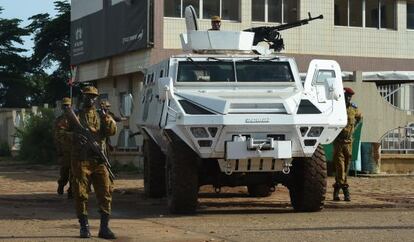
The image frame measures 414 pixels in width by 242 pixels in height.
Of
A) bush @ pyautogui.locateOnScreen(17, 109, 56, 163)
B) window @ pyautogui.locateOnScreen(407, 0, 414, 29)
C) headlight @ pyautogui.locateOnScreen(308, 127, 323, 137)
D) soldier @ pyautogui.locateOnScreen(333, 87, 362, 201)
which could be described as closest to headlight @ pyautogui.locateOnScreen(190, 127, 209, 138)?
headlight @ pyautogui.locateOnScreen(308, 127, 323, 137)

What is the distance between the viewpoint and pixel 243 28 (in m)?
28.4

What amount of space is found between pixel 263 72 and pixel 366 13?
19.6 m

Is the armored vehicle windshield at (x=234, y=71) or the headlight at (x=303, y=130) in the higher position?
the armored vehicle windshield at (x=234, y=71)

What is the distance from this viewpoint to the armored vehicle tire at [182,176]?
11.6m

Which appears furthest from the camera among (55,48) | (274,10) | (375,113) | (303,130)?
(55,48)

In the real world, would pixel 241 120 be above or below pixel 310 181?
above

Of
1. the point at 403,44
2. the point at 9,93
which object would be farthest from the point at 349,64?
the point at 9,93

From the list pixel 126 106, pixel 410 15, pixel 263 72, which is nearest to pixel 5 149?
pixel 410 15

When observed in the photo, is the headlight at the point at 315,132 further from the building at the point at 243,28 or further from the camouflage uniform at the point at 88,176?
the building at the point at 243,28

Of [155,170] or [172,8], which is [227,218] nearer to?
[155,170]

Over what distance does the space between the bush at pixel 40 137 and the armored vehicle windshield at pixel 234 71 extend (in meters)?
19.4

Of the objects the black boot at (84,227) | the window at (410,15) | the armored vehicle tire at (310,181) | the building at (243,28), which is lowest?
the black boot at (84,227)

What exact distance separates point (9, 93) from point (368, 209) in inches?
2062

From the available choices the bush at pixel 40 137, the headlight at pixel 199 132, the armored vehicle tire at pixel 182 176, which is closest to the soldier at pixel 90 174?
the headlight at pixel 199 132
